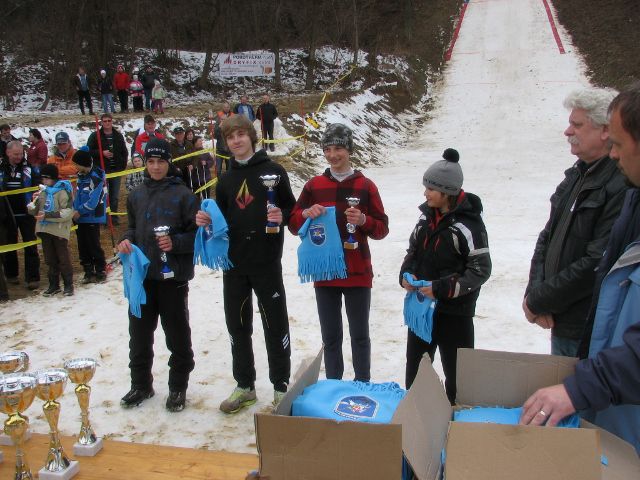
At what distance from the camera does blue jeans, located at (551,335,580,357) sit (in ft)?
8.94

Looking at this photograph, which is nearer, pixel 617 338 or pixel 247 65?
pixel 617 338

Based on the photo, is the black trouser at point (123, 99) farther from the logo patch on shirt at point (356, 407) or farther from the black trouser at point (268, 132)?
the logo patch on shirt at point (356, 407)

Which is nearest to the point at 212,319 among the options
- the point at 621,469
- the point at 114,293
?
the point at 114,293

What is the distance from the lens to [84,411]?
8.63ft

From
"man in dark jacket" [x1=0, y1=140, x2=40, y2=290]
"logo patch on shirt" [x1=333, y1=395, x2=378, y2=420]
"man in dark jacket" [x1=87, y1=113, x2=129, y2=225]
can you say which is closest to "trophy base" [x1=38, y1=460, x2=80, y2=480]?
"logo patch on shirt" [x1=333, y1=395, x2=378, y2=420]

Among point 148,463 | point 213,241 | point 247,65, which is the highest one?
point 247,65

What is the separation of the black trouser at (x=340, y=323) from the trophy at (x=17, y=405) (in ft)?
6.36

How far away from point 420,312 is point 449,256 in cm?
38

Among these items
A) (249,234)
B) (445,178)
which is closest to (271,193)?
(249,234)

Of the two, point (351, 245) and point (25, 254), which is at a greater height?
point (351, 245)

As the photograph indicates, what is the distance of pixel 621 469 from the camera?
1646 mm

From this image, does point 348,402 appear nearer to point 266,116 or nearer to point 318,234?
point 318,234

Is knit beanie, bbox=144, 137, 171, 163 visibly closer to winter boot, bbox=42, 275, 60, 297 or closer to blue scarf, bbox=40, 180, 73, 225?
blue scarf, bbox=40, 180, 73, 225

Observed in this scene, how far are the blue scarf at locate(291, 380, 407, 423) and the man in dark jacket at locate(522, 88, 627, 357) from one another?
3.32 feet
